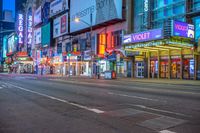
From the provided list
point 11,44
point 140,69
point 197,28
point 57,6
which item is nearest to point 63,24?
point 57,6

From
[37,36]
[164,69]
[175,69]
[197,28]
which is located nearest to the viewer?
[197,28]

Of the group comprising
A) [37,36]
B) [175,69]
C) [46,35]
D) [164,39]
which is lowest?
[175,69]

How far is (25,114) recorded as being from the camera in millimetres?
10562

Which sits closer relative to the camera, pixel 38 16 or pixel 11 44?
pixel 38 16

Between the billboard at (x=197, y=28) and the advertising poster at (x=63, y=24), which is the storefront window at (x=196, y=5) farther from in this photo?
the advertising poster at (x=63, y=24)

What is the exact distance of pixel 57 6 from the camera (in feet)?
280

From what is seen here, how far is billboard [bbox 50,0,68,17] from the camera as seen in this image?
7964 cm

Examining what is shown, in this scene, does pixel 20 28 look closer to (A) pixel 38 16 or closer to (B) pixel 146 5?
(A) pixel 38 16

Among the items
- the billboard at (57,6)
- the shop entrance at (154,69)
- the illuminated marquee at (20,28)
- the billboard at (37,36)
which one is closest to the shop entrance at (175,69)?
the shop entrance at (154,69)

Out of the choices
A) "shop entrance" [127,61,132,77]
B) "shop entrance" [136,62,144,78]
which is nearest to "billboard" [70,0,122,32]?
"shop entrance" [127,61,132,77]

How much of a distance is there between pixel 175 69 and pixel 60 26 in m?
44.8

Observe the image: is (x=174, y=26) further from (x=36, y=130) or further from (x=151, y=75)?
(x=36, y=130)

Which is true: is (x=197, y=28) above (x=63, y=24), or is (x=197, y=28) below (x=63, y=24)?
below

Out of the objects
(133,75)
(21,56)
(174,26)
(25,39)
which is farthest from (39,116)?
(25,39)
